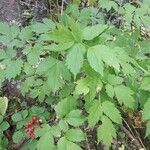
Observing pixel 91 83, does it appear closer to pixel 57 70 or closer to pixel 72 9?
pixel 57 70

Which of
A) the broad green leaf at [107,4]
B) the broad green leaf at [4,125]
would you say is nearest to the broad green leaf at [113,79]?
the broad green leaf at [107,4]

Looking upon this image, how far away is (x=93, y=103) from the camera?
1819mm

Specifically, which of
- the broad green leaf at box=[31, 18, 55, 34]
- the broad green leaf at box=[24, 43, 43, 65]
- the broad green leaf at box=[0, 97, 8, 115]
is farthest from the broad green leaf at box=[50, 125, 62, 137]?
the broad green leaf at box=[0, 97, 8, 115]

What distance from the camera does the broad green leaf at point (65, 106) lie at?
6.51ft

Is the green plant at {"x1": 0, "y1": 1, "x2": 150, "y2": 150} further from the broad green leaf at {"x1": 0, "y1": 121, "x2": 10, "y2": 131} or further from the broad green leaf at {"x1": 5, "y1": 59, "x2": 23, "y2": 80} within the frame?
the broad green leaf at {"x1": 0, "y1": 121, "x2": 10, "y2": 131}

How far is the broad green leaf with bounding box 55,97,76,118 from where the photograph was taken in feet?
6.51

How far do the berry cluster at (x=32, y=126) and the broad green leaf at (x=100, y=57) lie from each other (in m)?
1.02

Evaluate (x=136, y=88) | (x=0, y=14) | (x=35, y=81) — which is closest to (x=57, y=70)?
(x=136, y=88)

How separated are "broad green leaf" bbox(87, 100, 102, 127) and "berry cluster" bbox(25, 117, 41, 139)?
2.37ft

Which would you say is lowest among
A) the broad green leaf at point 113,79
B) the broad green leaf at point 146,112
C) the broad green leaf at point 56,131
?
the broad green leaf at point 56,131

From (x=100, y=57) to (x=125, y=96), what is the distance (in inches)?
13.5

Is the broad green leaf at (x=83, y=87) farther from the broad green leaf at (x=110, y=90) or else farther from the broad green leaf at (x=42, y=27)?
the broad green leaf at (x=42, y=27)

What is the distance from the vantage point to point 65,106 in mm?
1994

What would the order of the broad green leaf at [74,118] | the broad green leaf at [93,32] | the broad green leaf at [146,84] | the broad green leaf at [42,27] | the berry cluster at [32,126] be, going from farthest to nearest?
1. the berry cluster at [32,126]
2. the broad green leaf at [42,27]
3. the broad green leaf at [74,118]
4. the broad green leaf at [146,84]
5. the broad green leaf at [93,32]
